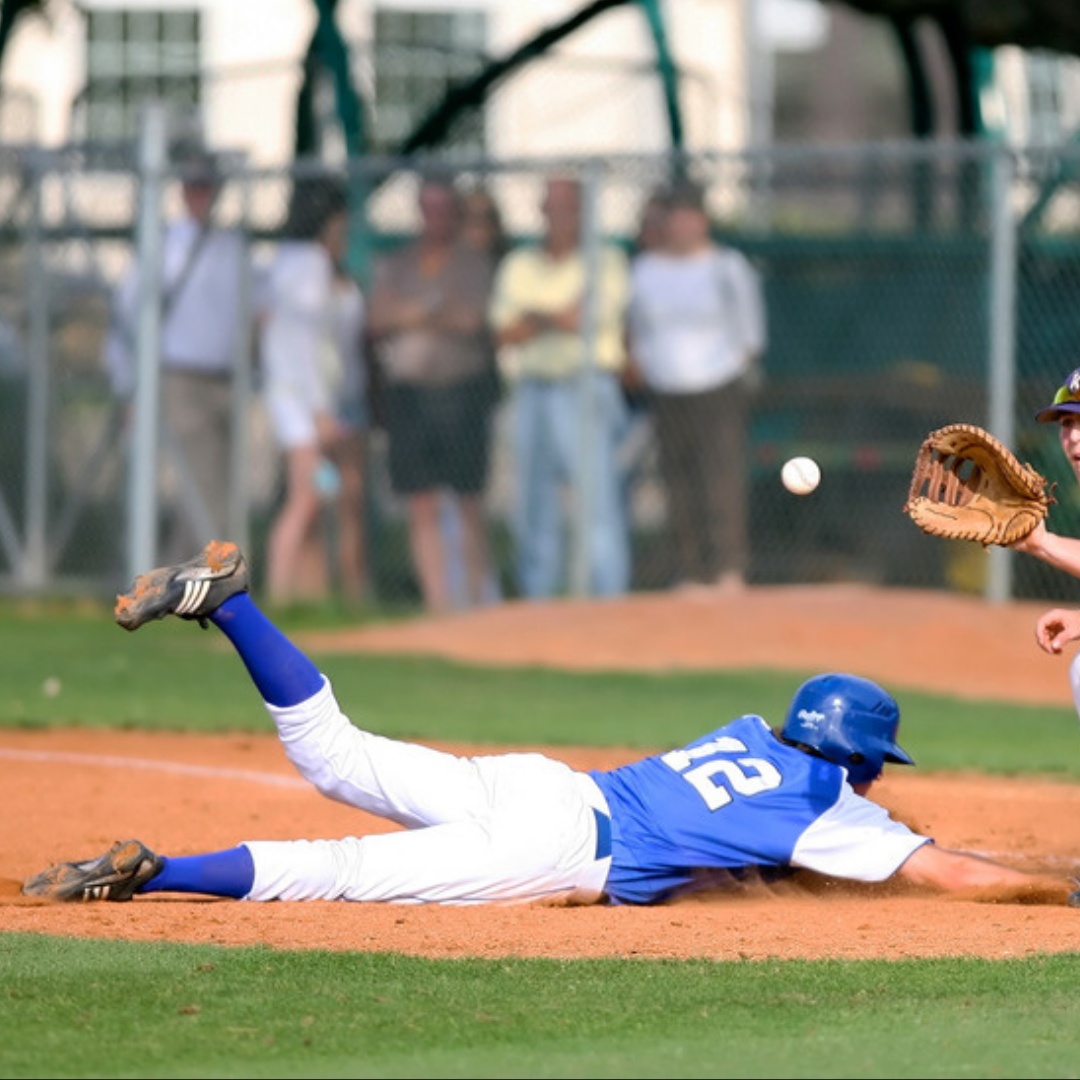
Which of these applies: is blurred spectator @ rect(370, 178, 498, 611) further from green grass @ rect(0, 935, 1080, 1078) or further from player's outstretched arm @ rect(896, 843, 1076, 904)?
green grass @ rect(0, 935, 1080, 1078)

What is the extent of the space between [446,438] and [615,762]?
18.6ft

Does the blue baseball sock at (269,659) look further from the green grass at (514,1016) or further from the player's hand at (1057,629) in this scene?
the player's hand at (1057,629)

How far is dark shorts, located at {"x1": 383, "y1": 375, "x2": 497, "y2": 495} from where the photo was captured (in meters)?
14.3

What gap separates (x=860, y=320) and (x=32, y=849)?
9.43 m

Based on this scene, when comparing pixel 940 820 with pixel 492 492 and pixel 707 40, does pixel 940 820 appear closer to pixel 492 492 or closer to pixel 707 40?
pixel 492 492

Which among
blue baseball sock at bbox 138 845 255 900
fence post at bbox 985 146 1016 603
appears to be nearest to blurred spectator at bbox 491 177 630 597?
fence post at bbox 985 146 1016 603

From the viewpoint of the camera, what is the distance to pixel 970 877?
6.21m

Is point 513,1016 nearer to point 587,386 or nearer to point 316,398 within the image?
point 587,386

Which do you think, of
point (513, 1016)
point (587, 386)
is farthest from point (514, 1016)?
point (587, 386)

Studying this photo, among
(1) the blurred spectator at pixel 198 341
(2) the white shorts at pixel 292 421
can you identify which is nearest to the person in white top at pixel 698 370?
(2) the white shorts at pixel 292 421

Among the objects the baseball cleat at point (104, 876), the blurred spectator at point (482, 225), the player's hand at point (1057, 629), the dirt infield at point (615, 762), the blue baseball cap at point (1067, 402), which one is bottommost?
the dirt infield at point (615, 762)

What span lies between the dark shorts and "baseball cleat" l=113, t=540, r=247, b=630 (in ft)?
26.9

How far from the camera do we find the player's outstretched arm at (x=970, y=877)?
20.2ft

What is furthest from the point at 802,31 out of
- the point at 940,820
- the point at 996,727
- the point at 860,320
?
the point at 940,820
